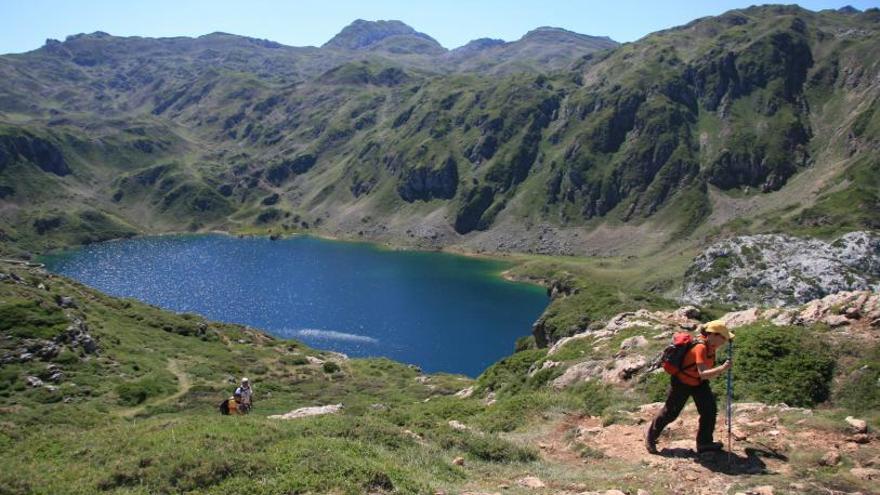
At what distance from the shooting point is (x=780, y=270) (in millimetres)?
171250

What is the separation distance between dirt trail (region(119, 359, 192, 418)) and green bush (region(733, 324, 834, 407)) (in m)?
A: 52.1

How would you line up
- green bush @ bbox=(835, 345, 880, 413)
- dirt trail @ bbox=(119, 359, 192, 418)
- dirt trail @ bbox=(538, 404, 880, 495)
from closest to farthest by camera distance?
1. dirt trail @ bbox=(538, 404, 880, 495)
2. green bush @ bbox=(835, 345, 880, 413)
3. dirt trail @ bbox=(119, 359, 192, 418)

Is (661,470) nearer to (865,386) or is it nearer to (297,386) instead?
(865,386)

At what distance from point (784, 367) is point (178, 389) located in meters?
61.9

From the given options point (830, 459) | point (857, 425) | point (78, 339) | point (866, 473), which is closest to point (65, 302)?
point (78, 339)

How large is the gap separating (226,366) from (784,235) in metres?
172

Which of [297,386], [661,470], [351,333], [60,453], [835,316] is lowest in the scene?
[351,333]

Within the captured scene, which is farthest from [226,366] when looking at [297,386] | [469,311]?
[469,311]

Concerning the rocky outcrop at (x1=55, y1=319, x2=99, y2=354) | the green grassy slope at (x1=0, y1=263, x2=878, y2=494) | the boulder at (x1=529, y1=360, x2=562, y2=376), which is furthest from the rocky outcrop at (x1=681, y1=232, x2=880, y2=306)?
the rocky outcrop at (x1=55, y1=319, x2=99, y2=354)

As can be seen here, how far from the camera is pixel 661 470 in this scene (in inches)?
715

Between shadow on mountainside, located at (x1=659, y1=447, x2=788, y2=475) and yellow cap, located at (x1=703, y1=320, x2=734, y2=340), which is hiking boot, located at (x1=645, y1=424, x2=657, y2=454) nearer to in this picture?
shadow on mountainside, located at (x1=659, y1=447, x2=788, y2=475)

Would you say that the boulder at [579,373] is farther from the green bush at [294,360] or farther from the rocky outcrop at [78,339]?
the green bush at [294,360]

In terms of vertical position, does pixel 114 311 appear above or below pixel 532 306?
above

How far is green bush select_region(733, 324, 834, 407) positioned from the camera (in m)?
24.0
